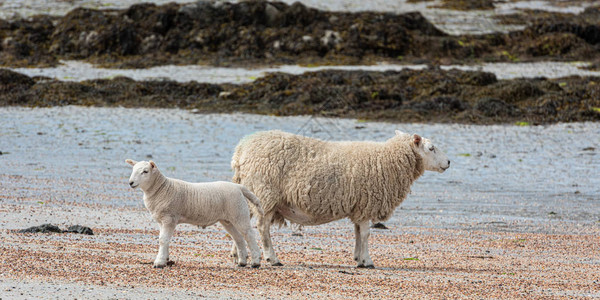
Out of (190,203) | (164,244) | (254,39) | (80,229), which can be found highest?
(190,203)

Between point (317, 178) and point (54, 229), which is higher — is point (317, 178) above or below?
above

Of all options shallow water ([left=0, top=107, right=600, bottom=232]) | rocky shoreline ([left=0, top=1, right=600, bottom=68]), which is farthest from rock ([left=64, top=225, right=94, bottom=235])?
rocky shoreline ([left=0, top=1, right=600, bottom=68])

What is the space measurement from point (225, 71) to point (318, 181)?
2861 centimetres

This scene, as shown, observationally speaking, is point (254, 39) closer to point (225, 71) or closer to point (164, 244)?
point (225, 71)

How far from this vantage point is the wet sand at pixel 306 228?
895cm

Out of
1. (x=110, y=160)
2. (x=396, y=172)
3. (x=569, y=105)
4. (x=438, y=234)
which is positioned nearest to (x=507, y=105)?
(x=569, y=105)

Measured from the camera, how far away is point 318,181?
1112 cm

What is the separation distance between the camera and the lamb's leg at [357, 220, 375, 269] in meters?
10.9

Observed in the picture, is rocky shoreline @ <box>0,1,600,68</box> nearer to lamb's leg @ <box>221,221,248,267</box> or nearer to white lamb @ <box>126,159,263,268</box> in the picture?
lamb's leg @ <box>221,221,248,267</box>

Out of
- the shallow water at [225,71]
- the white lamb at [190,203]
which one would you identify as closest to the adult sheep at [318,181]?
the white lamb at [190,203]

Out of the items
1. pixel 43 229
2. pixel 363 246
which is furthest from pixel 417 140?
pixel 43 229

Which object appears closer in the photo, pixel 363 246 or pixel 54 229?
pixel 363 246

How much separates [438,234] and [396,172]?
9.98 feet

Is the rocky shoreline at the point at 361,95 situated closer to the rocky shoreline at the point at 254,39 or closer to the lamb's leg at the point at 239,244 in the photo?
the rocky shoreline at the point at 254,39
